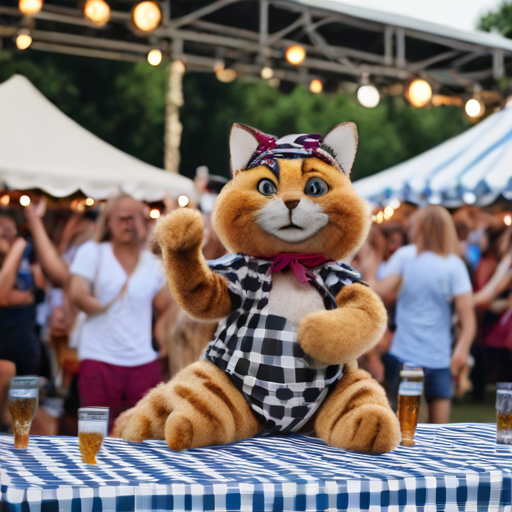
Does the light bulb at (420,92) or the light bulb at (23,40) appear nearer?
the light bulb at (23,40)

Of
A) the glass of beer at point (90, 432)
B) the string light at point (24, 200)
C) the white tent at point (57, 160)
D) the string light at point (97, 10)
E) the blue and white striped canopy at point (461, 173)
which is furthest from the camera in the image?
the string light at point (97, 10)

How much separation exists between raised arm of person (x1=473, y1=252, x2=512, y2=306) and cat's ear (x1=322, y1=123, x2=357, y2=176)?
4.47 metres

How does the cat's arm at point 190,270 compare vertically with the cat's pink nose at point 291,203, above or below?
below

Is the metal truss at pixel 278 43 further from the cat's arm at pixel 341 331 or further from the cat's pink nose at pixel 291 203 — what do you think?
the cat's arm at pixel 341 331

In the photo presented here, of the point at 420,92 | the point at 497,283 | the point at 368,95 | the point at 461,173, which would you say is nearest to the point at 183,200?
the point at 461,173

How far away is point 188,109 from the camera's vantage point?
68.1 feet

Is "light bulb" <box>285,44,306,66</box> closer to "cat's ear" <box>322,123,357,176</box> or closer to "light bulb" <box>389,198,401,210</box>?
"light bulb" <box>389,198,401,210</box>

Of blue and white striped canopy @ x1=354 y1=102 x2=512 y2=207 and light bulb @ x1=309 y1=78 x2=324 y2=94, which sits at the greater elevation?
light bulb @ x1=309 y1=78 x2=324 y2=94

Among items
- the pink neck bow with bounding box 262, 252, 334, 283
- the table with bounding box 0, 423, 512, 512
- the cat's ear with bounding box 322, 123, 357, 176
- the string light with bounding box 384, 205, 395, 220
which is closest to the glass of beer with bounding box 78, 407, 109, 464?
the table with bounding box 0, 423, 512, 512

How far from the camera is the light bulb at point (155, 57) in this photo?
24.3ft

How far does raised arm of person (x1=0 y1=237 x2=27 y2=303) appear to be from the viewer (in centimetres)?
434

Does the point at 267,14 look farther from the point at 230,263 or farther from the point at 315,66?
the point at 230,263

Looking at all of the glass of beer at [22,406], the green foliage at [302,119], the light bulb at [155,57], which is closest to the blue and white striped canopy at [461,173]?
the light bulb at [155,57]

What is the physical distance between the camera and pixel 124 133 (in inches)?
789
